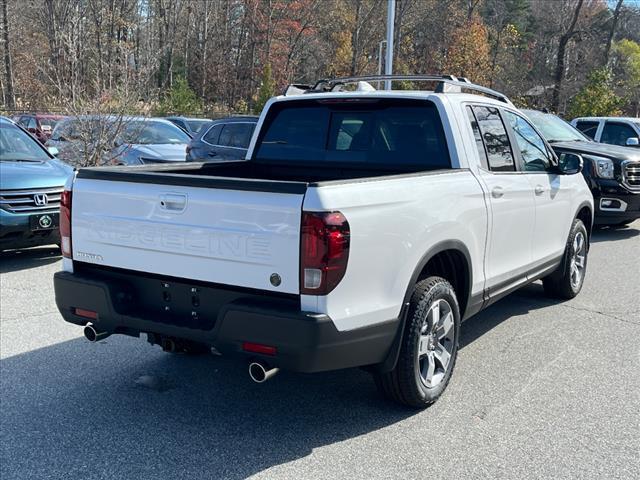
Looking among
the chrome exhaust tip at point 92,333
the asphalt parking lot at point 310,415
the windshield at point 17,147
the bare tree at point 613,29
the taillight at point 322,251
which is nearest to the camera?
the taillight at point 322,251

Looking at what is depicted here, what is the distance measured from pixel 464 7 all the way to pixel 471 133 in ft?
163

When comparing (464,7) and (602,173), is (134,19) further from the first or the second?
(602,173)

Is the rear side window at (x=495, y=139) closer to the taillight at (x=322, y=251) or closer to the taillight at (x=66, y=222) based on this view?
the taillight at (x=322, y=251)

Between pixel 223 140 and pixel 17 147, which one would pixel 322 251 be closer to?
pixel 17 147

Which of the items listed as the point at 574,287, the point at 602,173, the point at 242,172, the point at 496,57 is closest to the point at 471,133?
the point at 242,172

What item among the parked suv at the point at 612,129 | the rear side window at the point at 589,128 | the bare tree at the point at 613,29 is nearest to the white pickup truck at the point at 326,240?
the parked suv at the point at 612,129

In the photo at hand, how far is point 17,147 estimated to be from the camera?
8.80 meters

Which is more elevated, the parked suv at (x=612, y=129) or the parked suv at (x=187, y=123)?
the parked suv at (x=612, y=129)

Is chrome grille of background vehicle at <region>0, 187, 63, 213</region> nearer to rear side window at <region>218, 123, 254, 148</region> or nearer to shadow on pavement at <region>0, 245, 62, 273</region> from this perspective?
shadow on pavement at <region>0, 245, 62, 273</region>

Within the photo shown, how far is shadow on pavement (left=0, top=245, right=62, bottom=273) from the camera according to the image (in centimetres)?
775

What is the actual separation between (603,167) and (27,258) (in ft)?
28.7

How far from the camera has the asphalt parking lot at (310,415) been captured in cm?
339

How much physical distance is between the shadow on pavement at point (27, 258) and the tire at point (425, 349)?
18.0 feet

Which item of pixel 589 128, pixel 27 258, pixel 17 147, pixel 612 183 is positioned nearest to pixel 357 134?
pixel 27 258
